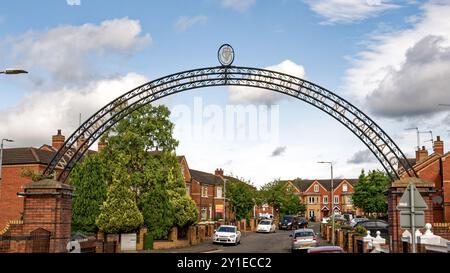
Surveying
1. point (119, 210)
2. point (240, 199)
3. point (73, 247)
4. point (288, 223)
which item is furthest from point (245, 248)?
point (288, 223)

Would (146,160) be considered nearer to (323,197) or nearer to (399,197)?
(399,197)

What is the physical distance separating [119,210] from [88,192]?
3320 mm

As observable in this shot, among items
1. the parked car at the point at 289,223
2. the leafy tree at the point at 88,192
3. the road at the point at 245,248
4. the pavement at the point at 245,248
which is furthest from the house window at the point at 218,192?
the leafy tree at the point at 88,192

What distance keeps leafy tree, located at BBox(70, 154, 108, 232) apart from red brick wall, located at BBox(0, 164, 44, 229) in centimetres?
1063

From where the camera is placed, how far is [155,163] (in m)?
35.3

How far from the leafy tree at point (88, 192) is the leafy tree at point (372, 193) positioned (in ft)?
147

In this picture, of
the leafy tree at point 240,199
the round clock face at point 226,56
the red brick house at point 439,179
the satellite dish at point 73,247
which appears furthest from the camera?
the leafy tree at point 240,199

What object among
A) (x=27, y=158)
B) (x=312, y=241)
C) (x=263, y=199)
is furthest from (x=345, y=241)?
(x=263, y=199)

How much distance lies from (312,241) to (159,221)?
39.6ft

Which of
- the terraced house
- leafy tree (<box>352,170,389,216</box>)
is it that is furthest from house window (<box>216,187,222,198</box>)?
the terraced house

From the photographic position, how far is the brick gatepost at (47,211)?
18297 mm

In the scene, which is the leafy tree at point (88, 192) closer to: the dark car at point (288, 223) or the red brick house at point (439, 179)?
the red brick house at point (439, 179)

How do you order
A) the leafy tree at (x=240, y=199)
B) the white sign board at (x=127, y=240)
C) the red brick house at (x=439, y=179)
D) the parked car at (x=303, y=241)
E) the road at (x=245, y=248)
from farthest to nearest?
the leafy tree at (x=240, y=199)
the red brick house at (x=439, y=179)
the white sign board at (x=127, y=240)
the road at (x=245, y=248)
the parked car at (x=303, y=241)

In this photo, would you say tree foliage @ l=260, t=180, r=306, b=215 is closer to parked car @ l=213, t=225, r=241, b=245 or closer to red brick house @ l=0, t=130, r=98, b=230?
parked car @ l=213, t=225, r=241, b=245
